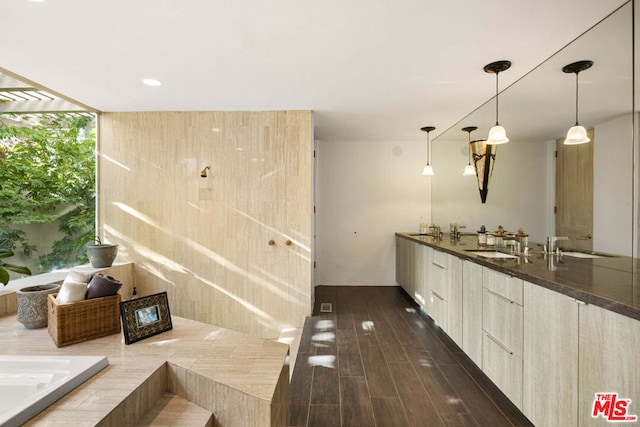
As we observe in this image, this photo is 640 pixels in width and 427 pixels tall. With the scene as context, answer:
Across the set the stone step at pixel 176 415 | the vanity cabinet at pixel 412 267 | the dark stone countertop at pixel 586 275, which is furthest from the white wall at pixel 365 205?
the stone step at pixel 176 415

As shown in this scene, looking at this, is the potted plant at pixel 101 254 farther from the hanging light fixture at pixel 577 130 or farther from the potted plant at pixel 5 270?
the hanging light fixture at pixel 577 130

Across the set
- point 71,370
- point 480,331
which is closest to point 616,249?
point 480,331

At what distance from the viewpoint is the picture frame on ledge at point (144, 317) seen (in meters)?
1.55

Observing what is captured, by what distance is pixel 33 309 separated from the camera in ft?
5.89

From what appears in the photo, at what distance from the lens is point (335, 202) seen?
529cm

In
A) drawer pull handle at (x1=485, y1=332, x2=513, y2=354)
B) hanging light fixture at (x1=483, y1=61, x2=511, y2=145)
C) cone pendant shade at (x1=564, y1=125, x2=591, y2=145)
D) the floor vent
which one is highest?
hanging light fixture at (x1=483, y1=61, x2=511, y2=145)

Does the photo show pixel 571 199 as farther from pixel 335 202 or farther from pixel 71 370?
pixel 335 202

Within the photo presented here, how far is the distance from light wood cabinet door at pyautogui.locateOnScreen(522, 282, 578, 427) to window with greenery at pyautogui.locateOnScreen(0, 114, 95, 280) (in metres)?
4.01

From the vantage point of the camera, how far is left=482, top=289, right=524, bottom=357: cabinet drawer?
5.93ft

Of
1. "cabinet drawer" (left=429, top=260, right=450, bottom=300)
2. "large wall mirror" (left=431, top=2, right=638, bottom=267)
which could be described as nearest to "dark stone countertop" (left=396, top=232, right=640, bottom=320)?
"large wall mirror" (left=431, top=2, right=638, bottom=267)

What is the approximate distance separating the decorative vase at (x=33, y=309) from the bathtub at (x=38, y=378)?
0.50m

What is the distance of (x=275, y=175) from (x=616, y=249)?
116 inches

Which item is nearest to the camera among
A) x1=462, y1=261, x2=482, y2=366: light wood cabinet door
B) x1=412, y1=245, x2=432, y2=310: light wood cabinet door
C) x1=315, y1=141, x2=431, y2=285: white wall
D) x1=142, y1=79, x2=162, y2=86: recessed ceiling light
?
x1=462, y1=261, x2=482, y2=366: light wood cabinet door

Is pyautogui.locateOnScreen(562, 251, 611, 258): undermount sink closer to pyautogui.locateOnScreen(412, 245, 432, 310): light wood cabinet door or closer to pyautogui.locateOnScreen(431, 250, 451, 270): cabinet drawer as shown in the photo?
pyautogui.locateOnScreen(431, 250, 451, 270): cabinet drawer
